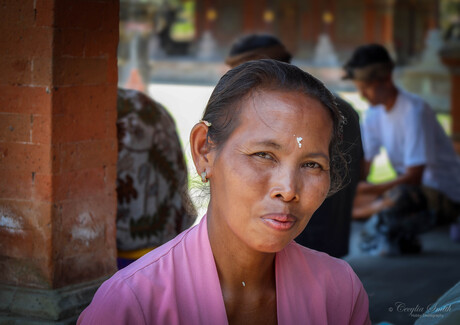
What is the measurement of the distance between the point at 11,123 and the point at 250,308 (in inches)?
60.5

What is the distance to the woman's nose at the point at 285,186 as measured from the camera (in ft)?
5.98

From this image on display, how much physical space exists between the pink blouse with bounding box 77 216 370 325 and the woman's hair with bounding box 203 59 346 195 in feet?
0.93

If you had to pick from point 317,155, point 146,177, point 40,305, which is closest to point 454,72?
point 146,177

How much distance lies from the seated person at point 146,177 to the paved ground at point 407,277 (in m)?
1.47

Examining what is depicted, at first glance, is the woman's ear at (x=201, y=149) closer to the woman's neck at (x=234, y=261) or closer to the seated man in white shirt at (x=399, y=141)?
the woman's neck at (x=234, y=261)

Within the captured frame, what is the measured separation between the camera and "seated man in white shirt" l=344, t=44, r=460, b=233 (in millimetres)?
5707

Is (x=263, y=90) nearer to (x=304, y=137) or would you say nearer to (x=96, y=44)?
(x=304, y=137)

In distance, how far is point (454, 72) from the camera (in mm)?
10453

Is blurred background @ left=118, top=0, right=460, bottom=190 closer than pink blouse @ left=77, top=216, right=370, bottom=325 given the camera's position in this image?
No

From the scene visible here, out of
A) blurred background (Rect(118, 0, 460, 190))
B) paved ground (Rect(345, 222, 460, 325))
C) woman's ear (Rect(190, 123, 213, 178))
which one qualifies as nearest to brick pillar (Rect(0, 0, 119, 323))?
woman's ear (Rect(190, 123, 213, 178))

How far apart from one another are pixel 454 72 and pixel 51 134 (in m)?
8.59

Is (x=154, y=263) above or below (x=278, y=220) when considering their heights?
below

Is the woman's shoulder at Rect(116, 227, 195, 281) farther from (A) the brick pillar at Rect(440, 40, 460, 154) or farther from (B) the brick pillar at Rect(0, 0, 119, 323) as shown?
(A) the brick pillar at Rect(440, 40, 460, 154)

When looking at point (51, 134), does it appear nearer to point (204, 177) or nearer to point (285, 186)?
point (204, 177)
